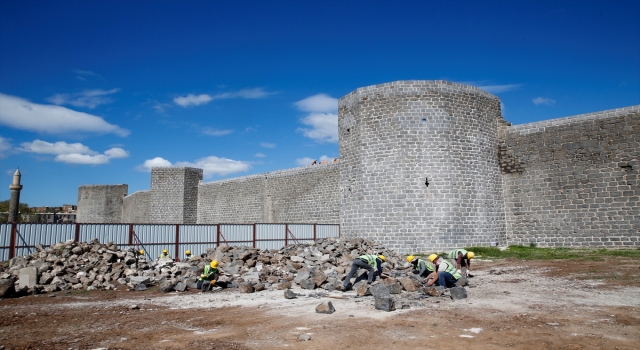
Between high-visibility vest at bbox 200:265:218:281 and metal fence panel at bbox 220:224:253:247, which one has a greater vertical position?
metal fence panel at bbox 220:224:253:247

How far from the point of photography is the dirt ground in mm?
5852

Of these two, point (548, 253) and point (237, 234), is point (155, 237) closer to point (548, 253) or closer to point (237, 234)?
point (237, 234)

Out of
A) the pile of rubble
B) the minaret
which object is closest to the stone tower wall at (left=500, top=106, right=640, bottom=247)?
the pile of rubble

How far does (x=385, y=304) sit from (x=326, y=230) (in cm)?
1383

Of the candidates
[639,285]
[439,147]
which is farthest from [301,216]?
[639,285]

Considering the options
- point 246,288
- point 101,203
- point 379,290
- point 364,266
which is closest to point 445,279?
point 379,290

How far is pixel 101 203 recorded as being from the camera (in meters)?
41.8

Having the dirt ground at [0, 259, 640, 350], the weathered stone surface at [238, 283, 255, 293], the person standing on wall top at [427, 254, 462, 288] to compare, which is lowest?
the dirt ground at [0, 259, 640, 350]

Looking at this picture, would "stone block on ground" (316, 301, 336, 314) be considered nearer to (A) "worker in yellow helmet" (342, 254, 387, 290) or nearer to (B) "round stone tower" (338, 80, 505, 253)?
(A) "worker in yellow helmet" (342, 254, 387, 290)

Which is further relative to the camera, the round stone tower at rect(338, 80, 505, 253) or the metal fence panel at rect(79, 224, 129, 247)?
the round stone tower at rect(338, 80, 505, 253)

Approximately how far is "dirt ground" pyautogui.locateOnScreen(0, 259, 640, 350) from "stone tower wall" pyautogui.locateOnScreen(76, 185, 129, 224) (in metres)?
32.6

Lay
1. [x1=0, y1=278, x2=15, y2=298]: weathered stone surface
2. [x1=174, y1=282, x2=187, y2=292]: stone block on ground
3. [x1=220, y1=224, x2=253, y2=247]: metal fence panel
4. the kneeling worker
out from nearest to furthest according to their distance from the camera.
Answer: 1. [x1=0, y1=278, x2=15, y2=298]: weathered stone surface
2. the kneeling worker
3. [x1=174, y1=282, x2=187, y2=292]: stone block on ground
4. [x1=220, y1=224, x2=253, y2=247]: metal fence panel

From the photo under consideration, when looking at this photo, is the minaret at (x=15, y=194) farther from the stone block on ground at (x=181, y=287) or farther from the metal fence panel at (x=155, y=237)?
the stone block on ground at (x=181, y=287)

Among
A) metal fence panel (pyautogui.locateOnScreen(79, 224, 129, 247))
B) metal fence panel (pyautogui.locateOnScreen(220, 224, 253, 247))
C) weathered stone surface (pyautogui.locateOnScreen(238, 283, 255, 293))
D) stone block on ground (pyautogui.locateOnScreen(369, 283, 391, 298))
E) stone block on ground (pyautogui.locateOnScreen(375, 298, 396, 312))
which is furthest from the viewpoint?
metal fence panel (pyautogui.locateOnScreen(220, 224, 253, 247))
